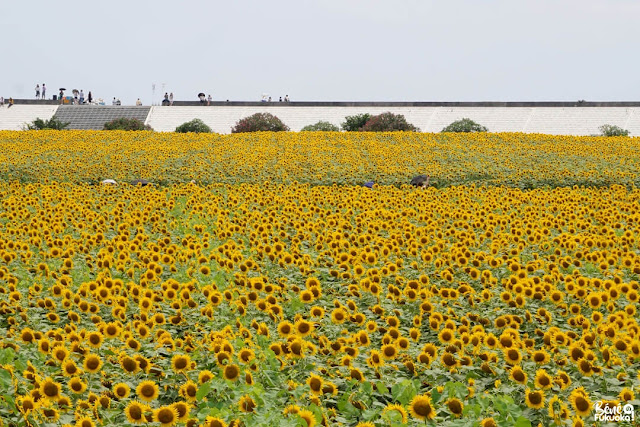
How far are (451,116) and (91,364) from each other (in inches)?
1899

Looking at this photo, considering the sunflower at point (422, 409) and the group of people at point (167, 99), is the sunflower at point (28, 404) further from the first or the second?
the group of people at point (167, 99)

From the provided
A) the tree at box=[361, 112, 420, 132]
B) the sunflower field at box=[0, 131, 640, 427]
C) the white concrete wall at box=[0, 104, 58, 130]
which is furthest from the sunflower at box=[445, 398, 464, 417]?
the white concrete wall at box=[0, 104, 58, 130]

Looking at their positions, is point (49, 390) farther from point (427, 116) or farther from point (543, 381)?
point (427, 116)

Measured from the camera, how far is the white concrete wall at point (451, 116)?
4708 centimetres

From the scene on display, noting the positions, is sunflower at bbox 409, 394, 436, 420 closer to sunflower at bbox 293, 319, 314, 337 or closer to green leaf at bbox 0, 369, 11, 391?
sunflower at bbox 293, 319, 314, 337

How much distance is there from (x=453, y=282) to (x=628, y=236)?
3352mm

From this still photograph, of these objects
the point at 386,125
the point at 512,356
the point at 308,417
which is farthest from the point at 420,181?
the point at 386,125

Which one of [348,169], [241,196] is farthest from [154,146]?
[241,196]

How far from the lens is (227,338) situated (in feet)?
18.4

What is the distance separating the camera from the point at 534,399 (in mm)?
4590

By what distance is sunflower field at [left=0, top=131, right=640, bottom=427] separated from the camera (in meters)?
4.70

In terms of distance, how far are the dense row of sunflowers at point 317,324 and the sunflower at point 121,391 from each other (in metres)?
0.02

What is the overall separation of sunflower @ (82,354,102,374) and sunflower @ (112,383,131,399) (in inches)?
11.8

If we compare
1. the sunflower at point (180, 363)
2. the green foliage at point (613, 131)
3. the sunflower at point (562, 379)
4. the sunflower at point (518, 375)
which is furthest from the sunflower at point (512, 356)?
the green foliage at point (613, 131)
